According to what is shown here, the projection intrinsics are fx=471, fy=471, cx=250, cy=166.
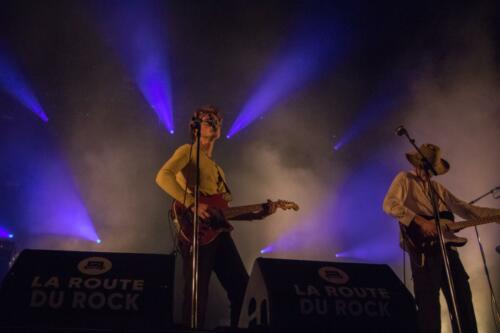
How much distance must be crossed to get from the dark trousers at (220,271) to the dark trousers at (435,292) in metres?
1.38

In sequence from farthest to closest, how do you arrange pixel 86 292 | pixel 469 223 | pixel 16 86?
pixel 16 86 < pixel 469 223 < pixel 86 292

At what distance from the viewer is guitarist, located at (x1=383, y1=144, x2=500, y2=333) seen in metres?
3.60

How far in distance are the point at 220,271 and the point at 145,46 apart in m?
5.23

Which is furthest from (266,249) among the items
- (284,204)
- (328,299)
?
(328,299)

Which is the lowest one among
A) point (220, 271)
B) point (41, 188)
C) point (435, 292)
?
point (435, 292)

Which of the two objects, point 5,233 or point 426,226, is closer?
point 426,226

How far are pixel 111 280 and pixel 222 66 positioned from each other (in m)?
6.26

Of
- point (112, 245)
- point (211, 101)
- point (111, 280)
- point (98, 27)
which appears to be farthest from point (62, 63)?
point (111, 280)

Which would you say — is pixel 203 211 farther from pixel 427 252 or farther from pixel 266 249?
pixel 266 249

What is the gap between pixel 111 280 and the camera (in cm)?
254

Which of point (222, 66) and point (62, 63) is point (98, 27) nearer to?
point (62, 63)

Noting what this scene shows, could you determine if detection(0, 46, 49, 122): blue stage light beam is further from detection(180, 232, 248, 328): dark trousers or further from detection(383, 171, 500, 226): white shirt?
detection(383, 171, 500, 226): white shirt

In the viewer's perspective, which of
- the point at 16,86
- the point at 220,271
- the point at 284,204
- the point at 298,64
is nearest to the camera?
the point at 220,271

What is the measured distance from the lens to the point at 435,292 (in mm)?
3652
